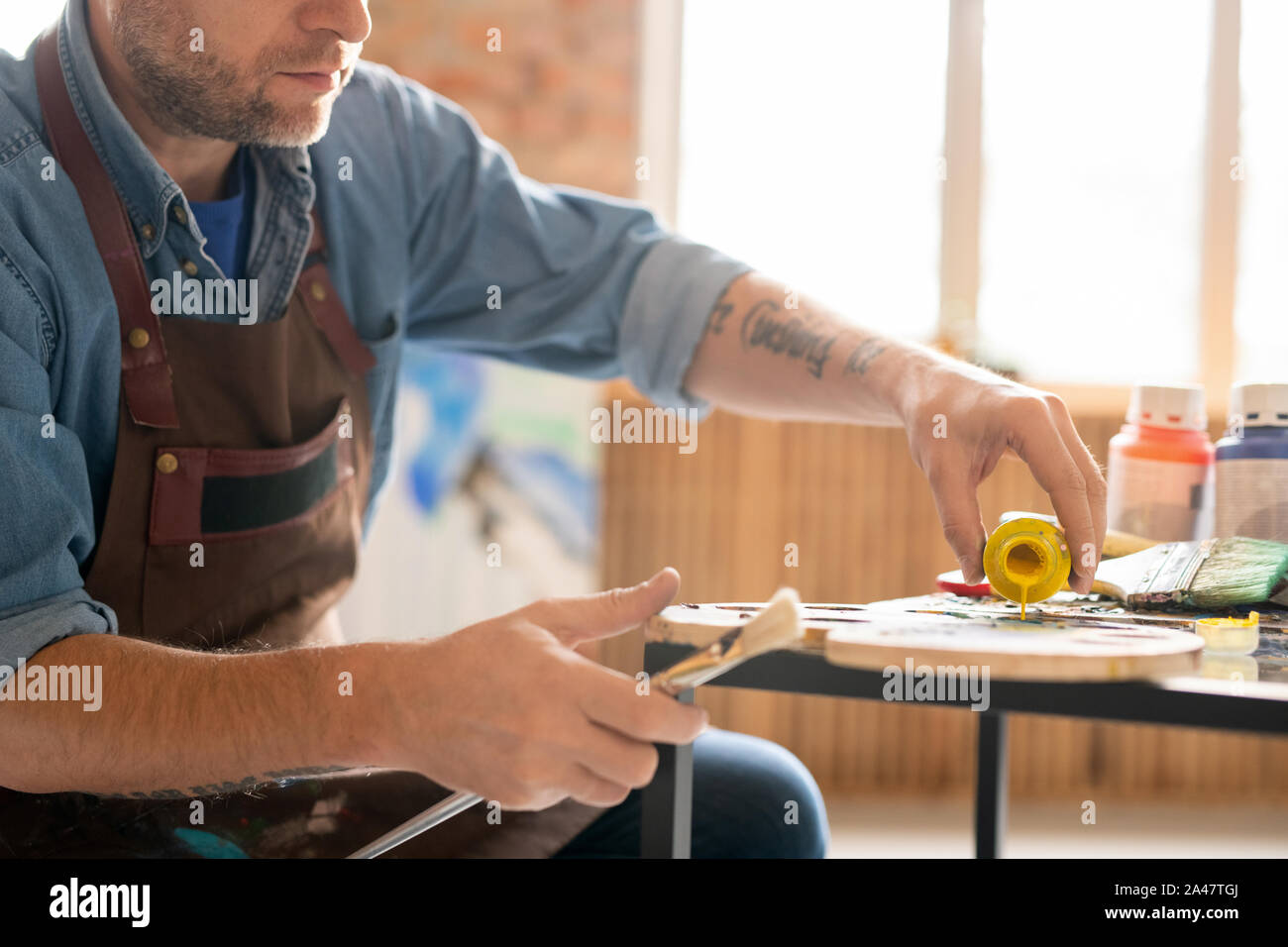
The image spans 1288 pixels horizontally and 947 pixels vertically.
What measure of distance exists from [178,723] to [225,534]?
32 cm

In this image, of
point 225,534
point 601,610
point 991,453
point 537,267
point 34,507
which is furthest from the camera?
Result: point 537,267

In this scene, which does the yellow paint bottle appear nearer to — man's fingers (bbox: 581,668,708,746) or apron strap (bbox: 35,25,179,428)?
man's fingers (bbox: 581,668,708,746)

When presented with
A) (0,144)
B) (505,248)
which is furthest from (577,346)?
(0,144)

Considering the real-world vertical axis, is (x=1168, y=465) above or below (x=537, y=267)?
below

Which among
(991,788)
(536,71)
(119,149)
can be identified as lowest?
(991,788)

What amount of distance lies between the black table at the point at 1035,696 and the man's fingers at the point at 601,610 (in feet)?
0.12

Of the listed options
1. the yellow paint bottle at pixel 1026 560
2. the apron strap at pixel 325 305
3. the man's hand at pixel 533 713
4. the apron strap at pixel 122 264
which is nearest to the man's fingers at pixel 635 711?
the man's hand at pixel 533 713

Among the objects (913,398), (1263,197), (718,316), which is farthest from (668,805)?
(1263,197)

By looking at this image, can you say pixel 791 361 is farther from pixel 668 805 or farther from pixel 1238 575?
pixel 668 805

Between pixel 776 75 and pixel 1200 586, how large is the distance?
2229 millimetres

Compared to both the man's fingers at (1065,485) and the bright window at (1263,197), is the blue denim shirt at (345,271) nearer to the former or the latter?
the man's fingers at (1065,485)

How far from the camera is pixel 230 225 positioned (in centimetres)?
106

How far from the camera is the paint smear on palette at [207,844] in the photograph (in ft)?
2.70
